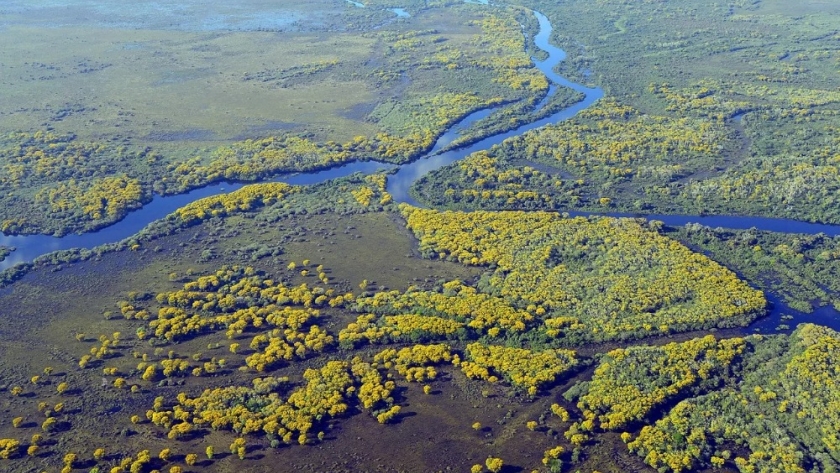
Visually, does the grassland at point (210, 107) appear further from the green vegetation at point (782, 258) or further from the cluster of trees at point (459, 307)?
the green vegetation at point (782, 258)

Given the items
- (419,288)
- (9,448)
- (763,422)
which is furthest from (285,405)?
(763,422)

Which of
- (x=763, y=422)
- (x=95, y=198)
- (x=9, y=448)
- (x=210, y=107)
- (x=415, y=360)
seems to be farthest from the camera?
(x=210, y=107)

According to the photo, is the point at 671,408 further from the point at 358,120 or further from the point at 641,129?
the point at 358,120

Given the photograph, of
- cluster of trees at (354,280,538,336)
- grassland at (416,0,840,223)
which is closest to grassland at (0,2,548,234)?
grassland at (416,0,840,223)

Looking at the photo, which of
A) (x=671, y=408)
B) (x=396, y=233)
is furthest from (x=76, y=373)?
(x=671, y=408)

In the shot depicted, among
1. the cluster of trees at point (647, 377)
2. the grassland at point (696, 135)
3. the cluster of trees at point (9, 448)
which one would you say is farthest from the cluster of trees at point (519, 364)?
the cluster of trees at point (9, 448)

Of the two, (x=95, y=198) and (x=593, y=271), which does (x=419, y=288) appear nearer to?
(x=593, y=271)

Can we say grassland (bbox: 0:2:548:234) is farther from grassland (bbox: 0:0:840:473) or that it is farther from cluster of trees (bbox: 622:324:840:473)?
cluster of trees (bbox: 622:324:840:473)
